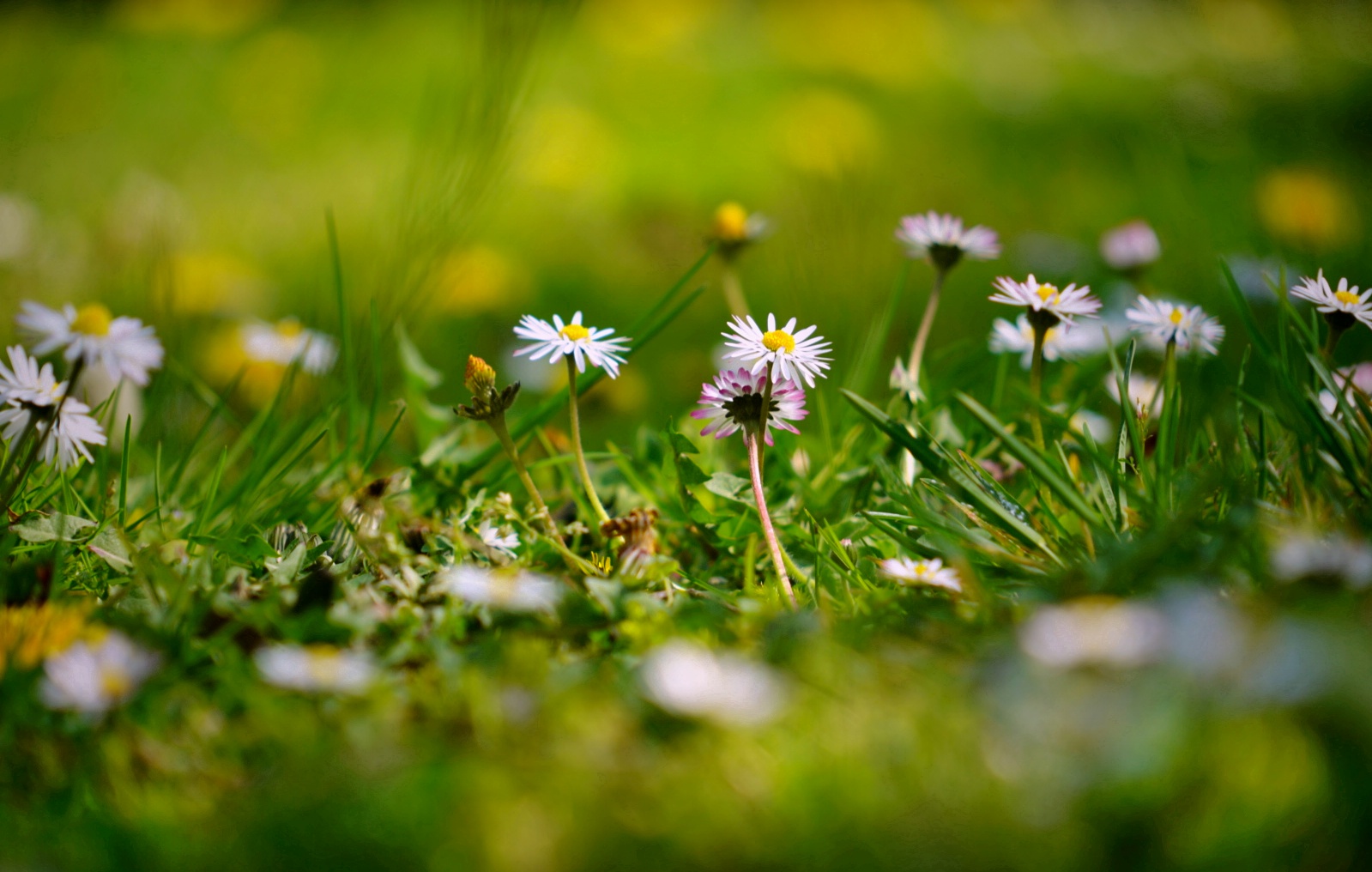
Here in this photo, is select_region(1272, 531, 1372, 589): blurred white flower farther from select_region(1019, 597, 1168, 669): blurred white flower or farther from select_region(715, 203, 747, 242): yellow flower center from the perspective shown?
select_region(715, 203, 747, 242): yellow flower center

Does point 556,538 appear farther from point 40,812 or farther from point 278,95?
point 278,95

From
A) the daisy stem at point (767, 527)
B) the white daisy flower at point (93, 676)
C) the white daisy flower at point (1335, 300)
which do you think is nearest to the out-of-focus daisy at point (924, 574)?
the daisy stem at point (767, 527)

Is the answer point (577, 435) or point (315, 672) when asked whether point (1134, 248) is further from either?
point (315, 672)

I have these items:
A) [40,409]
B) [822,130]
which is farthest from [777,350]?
[822,130]

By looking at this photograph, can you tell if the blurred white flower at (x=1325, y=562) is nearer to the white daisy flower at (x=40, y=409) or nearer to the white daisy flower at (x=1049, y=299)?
the white daisy flower at (x=1049, y=299)

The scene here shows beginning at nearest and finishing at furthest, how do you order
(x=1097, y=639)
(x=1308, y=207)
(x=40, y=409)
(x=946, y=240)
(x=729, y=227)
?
(x=1097, y=639) < (x=40, y=409) < (x=946, y=240) < (x=729, y=227) < (x=1308, y=207)
